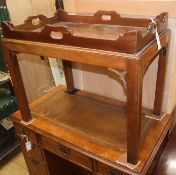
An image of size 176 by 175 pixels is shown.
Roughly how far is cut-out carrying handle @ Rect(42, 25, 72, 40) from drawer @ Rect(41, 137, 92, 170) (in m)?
0.54

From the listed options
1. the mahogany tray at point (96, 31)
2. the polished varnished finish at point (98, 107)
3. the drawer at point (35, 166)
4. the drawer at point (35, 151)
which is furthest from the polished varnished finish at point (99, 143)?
the mahogany tray at point (96, 31)

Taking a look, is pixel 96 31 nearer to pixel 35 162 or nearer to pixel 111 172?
pixel 111 172

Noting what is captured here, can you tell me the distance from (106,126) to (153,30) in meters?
0.53

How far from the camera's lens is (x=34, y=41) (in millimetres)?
938

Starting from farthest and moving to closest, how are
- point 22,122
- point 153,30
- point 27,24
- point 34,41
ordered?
1. point 22,122
2. point 27,24
3. point 34,41
4. point 153,30

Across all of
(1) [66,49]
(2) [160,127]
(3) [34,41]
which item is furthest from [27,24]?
(2) [160,127]

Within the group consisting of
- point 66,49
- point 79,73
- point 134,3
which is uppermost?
point 134,3

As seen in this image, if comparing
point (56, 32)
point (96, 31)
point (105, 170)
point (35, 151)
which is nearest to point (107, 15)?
point (96, 31)

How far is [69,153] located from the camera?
1109 mm

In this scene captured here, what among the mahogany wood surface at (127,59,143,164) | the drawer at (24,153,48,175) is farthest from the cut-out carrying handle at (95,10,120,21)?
the drawer at (24,153,48,175)

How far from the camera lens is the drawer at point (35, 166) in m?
1.37

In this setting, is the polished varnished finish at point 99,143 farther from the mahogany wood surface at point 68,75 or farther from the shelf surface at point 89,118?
the mahogany wood surface at point 68,75

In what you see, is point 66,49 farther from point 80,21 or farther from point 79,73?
point 79,73

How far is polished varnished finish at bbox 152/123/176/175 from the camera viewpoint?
104 centimetres
